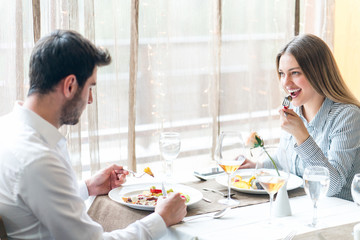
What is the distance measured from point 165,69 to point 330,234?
2086 mm

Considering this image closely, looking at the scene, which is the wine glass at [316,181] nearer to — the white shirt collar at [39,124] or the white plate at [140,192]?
the white plate at [140,192]

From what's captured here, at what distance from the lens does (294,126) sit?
192cm

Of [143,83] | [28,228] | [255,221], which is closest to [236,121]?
[143,83]

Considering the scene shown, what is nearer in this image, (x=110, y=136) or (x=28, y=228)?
(x=28, y=228)

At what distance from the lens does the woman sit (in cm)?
188

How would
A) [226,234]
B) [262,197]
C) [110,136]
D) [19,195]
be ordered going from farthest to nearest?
[110,136] < [262,197] < [226,234] < [19,195]

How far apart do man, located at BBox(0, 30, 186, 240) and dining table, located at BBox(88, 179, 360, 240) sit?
10cm

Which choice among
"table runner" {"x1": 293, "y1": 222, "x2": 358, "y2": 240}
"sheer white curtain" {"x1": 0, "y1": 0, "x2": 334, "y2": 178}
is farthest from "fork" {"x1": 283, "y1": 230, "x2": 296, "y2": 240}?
"sheer white curtain" {"x1": 0, "y1": 0, "x2": 334, "y2": 178}

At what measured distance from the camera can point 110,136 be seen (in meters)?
3.18

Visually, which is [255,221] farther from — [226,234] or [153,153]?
[153,153]

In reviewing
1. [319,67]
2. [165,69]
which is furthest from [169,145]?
[165,69]

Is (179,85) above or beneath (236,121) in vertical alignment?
above

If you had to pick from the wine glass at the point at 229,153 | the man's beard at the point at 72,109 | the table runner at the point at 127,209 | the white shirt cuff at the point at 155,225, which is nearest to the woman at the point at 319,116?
the table runner at the point at 127,209

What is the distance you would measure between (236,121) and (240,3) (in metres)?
0.86
